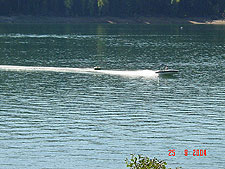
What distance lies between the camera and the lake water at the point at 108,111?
55.8 m

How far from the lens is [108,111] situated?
7488cm

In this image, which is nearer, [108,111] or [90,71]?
[108,111]

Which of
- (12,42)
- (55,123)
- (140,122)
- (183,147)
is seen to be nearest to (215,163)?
(183,147)

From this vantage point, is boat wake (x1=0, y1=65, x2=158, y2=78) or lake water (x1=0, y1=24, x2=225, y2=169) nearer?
lake water (x1=0, y1=24, x2=225, y2=169)

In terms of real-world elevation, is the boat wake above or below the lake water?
below

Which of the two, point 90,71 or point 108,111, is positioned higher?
point 108,111

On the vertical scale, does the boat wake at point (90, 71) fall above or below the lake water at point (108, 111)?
below

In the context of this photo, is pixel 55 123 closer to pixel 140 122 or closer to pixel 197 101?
pixel 140 122

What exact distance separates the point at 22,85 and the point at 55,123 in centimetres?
3125

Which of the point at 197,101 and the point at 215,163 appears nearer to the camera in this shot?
the point at 215,163

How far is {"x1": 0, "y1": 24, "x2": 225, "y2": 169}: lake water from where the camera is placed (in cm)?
5575

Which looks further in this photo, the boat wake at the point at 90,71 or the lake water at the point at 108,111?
the boat wake at the point at 90,71

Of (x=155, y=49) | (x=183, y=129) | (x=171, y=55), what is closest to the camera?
(x=183, y=129)

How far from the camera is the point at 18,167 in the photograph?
52.1 meters
